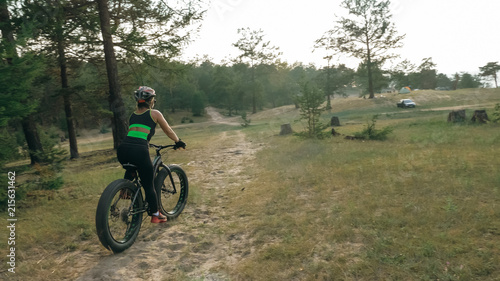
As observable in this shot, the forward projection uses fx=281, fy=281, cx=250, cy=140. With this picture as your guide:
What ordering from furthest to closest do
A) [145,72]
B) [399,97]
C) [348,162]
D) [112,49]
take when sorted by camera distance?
1. [399,97]
2. [145,72]
3. [112,49]
4. [348,162]

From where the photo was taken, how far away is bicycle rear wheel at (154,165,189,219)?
485 centimetres

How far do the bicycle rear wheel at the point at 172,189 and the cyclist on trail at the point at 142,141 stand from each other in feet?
1.34

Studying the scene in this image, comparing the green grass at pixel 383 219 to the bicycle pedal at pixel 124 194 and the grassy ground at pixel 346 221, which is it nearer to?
the grassy ground at pixel 346 221

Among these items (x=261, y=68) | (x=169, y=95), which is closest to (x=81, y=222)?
(x=261, y=68)

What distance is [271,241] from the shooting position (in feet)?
13.7

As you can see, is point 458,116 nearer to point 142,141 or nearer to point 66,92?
point 142,141

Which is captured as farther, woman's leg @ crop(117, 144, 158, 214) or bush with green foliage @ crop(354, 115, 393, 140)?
bush with green foliage @ crop(354, 115, 393, 140)

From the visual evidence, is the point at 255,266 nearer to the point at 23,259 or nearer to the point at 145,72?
the point at 23,259

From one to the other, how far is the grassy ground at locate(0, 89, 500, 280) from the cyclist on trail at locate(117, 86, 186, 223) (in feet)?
4.01

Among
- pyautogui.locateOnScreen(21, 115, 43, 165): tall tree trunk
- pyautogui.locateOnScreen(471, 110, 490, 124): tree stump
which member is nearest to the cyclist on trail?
pyautogui.locateOnScreen(21, 115, 43, 165): tall tree trunk

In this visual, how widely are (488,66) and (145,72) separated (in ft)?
258

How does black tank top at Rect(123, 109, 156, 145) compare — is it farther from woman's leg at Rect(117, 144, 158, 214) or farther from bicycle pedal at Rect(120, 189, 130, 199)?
bicycle pedal at Rect(120, 189, 130, 199)

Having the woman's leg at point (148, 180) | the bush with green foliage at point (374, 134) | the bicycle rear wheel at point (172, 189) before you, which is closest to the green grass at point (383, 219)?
the bicycle rear wheel at point (172, 189)

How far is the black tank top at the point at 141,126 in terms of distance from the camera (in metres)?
4.09
